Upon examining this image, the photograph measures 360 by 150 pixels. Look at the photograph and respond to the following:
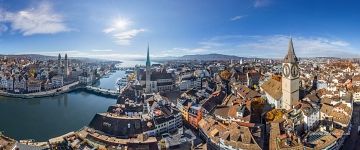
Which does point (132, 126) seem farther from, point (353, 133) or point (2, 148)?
point (353, 133)

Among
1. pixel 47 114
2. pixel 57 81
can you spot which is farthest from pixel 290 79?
Answer: pixel 57 81

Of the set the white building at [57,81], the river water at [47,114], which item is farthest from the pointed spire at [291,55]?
the white building at [57,81]

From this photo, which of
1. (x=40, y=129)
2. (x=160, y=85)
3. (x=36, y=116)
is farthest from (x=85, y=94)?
(x=40, y=129)

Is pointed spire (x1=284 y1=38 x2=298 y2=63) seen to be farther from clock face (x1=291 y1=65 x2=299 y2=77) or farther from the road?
the road

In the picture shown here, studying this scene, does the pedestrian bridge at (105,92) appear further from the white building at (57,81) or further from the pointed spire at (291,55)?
the pointed spire at (291,55)

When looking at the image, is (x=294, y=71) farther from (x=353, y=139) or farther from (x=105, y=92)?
(x=105, y=92)

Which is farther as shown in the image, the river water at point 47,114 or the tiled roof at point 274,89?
the river water at point 47,114

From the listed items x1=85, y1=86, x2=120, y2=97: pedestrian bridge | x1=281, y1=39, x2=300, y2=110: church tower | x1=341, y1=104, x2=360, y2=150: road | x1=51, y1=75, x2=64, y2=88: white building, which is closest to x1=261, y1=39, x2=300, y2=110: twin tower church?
x1=281, y1=39, x2=300, y2=110: church tower
